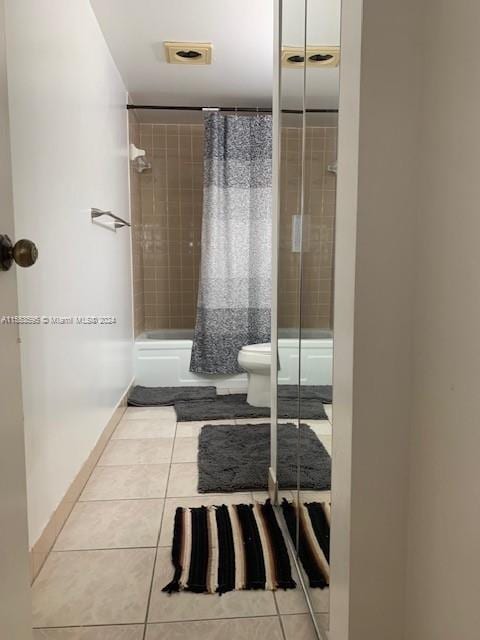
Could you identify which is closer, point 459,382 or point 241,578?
point 459,382

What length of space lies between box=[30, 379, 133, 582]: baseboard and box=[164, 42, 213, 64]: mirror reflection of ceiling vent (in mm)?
2167

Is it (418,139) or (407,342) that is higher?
(418,139)

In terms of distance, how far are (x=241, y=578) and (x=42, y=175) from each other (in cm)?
146

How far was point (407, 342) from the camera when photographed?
84 cm

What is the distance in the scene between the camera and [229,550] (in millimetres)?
1629

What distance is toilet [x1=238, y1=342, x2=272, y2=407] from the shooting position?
326 cm

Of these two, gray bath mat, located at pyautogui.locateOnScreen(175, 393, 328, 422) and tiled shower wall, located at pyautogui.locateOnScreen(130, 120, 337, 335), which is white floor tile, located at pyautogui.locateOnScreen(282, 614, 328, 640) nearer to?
gray bath mat, located at pyautogui.locateOnScreen(175, 393, 328, 422)

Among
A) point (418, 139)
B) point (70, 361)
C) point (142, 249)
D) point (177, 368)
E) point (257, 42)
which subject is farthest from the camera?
point (142, 249)

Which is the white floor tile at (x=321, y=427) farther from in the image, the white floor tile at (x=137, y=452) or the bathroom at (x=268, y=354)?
the white floor tile at (x=137, y=452)

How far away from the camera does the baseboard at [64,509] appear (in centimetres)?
154

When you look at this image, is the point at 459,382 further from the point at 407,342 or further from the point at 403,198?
the point at 403,198

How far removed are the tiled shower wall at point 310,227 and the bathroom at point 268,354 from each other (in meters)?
0.01

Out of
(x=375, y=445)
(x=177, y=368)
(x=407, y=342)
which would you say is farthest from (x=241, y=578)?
(x=177, y=368)

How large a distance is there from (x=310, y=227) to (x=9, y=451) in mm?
923
